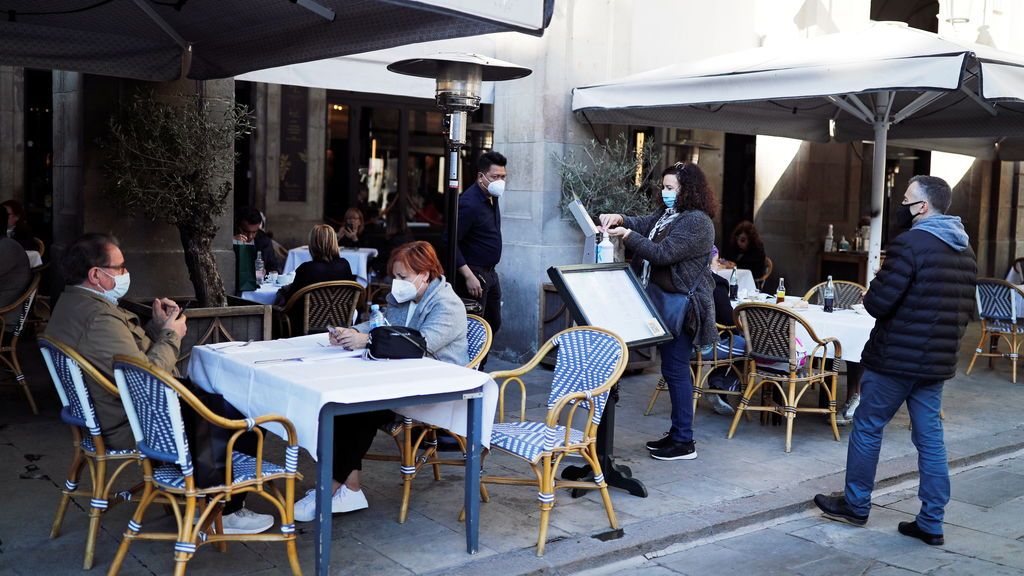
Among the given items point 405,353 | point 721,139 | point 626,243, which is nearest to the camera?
point 405,353

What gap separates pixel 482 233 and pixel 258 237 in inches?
130

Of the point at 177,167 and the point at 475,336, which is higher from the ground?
the point at 177,167

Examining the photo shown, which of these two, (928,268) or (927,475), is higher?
(928,268)

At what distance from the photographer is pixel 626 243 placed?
566 cm

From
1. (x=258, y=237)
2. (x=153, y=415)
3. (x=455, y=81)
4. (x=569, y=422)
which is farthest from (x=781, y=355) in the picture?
(x=258, y=237)

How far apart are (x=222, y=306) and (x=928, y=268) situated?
4.30 m

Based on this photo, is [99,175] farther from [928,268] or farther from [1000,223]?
[1000,223]

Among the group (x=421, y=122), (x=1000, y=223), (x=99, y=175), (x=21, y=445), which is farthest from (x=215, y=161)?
(x=1000, y=223)

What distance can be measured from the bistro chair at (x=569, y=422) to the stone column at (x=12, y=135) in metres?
10.5

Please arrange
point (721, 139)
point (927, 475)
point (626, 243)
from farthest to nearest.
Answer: point (721, 139) < point (626, 243) < point (927, 475)

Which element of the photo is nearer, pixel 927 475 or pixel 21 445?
pixel 927 475

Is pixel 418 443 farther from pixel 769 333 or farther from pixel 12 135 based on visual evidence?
pixel 12 135

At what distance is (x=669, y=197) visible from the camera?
5.70m

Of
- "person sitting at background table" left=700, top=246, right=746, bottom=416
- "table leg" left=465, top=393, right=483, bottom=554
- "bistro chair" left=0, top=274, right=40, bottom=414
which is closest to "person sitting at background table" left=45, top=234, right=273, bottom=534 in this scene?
"table leg" left=465, top=393, right=483, bottom=554
